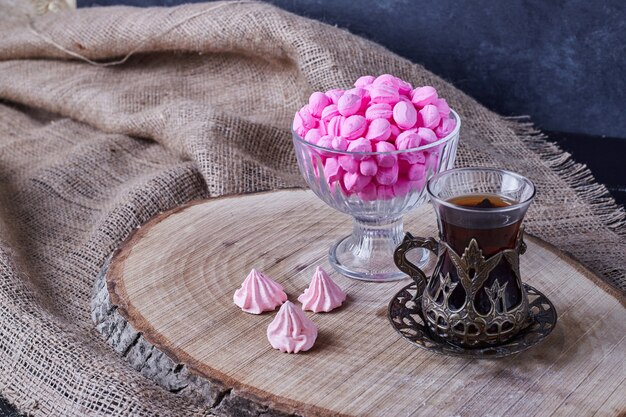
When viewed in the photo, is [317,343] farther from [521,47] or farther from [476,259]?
[521,47]

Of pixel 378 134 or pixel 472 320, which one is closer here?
pixel 472 320

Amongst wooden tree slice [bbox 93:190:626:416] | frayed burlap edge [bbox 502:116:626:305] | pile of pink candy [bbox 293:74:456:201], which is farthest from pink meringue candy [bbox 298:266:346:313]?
frayed burlap edge [bbox 502:116:626:305]

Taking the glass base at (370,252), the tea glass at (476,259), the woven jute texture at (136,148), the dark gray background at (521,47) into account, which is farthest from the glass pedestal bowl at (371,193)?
the dark gray background at (521,47)

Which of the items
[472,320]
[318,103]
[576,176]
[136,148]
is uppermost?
[318,103]

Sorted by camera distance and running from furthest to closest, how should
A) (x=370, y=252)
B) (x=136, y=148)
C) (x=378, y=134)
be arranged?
(x=136, y=148) → (x=370, y=252) → (x=378, y=134)

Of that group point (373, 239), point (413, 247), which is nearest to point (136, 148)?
point (373, 239)

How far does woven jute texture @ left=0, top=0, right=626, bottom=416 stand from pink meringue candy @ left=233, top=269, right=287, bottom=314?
0.15 metres

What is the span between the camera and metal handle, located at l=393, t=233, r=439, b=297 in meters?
1.09

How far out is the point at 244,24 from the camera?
2066 millimetres

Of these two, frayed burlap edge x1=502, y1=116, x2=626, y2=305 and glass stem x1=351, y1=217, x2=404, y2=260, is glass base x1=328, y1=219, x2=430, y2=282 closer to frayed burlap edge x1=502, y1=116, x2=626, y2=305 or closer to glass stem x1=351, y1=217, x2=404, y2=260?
glass stem x1=351, y1=217, x2=404, y2=260

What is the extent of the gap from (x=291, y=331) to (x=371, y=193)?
22 cm

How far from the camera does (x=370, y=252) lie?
4.34 feet

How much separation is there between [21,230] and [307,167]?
0.71m

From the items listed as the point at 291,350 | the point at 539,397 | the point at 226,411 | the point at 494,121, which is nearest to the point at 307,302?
the point at 291,350
